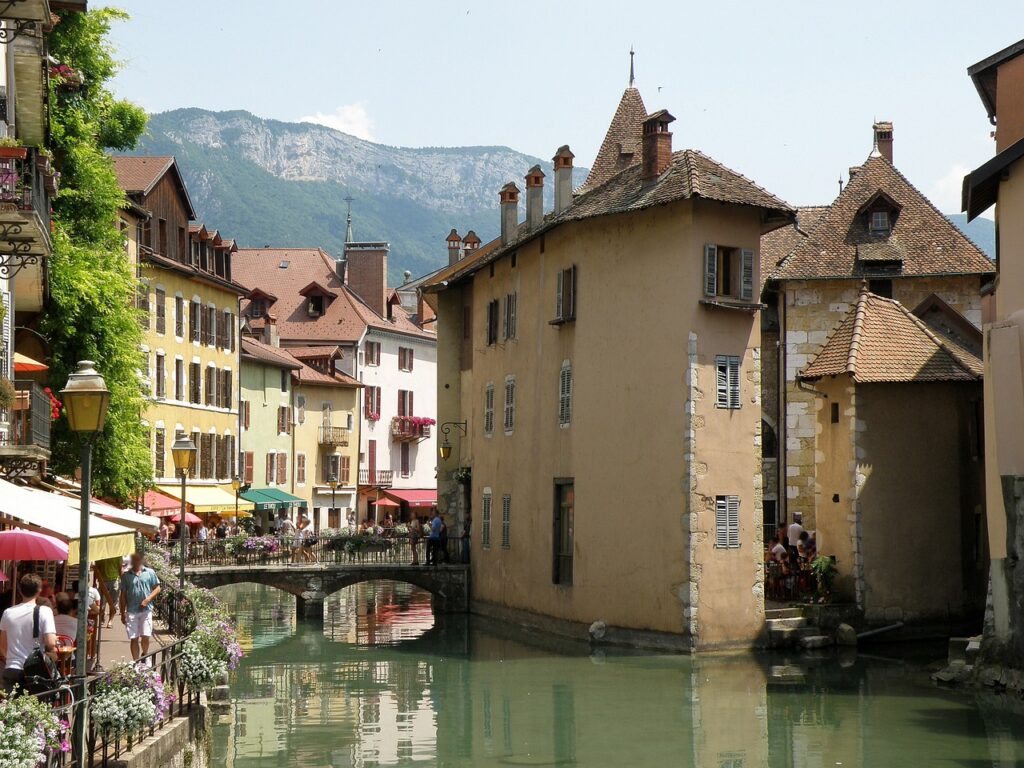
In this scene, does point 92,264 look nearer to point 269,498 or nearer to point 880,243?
point 880,243

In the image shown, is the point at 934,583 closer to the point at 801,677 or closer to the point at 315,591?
the point at 801,677

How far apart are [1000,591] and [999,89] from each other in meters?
8.71

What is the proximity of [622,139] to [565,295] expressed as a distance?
11648mm

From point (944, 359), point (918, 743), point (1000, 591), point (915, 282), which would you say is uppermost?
point (915, 282)

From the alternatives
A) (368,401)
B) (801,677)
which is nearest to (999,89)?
(801,677)

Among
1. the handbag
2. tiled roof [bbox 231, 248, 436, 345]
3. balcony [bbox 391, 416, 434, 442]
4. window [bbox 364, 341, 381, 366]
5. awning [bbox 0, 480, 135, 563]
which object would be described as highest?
tiled roof [bbox 231, 248, 436, 345]

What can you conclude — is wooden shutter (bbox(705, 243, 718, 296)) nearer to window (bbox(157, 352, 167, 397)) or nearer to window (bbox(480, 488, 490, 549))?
window (bbox(480, 488, 490, 549))

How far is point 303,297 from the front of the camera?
71625 mm

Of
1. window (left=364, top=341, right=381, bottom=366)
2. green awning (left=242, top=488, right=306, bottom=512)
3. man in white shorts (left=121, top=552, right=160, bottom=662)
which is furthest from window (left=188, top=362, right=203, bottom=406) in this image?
man in white shorts (left=121, top=552, right=160, bottom=662)

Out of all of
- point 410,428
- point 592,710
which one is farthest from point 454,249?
point 592,710

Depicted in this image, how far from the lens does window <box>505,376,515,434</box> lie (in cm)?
3791

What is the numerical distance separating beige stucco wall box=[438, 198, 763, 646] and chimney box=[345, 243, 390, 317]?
39618 mm

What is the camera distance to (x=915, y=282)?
37.8m

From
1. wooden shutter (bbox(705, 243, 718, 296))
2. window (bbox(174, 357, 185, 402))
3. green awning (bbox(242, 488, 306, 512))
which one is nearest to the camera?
wooden shutter (bbox(705, 243, 718, 296))
